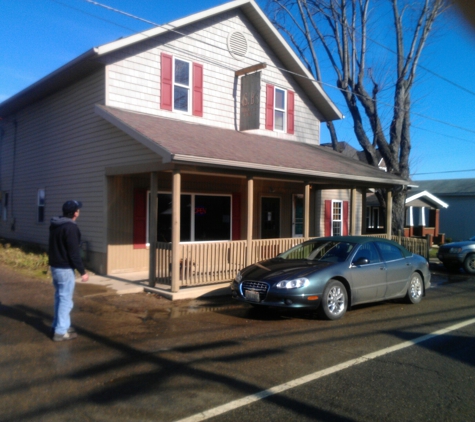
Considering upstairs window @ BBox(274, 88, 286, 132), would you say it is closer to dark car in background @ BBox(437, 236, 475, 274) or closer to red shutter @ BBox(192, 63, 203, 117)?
red shutter @ BBox(192, 63, 203, 117)

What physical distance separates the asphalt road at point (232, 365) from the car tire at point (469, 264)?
758cm

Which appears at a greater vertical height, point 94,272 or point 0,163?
point 0,163

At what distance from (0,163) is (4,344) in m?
14.9

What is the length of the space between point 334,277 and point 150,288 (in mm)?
4187

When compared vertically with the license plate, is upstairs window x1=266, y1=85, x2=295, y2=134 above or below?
above

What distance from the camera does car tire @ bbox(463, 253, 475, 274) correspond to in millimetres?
15742

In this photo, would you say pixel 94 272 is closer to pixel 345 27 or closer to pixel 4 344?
pixel 4 344

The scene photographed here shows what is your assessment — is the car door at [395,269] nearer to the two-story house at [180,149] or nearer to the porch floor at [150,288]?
the two-story house at [180,149]

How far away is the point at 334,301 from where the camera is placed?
26.8ft

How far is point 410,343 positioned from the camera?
673cm

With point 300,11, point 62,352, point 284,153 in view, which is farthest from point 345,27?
point 62,352

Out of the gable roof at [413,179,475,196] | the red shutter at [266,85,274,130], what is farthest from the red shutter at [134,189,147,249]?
the gable roof at [413,179,475,196]

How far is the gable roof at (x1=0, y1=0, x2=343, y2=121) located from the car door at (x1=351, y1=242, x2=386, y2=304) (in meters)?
7.76

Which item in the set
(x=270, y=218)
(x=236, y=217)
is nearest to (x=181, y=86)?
(x=236, y=217)
